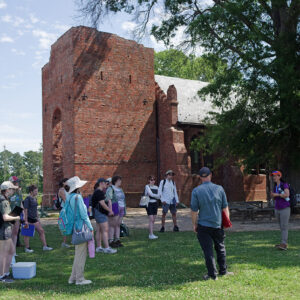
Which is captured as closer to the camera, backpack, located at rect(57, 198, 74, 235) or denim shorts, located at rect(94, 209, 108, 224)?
backpack, located at rect(57, 198, 74, 235)

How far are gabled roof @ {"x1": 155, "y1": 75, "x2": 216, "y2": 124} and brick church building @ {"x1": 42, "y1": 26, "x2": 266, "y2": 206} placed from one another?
5.5 inches

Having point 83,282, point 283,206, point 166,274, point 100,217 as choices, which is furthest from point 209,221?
point 100,217

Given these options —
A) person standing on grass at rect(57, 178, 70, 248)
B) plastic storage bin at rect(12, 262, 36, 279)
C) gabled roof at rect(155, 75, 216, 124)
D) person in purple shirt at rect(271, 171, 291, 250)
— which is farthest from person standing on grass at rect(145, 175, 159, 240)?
gabled roof at rect(155, 75, 216, 124)

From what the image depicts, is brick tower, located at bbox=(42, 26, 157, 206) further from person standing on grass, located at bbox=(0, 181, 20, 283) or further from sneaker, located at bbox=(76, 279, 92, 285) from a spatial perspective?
sneaker, located at bbox=(76, 279, 92, 285)

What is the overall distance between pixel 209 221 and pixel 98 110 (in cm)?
1956

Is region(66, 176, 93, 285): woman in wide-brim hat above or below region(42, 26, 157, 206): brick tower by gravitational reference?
below

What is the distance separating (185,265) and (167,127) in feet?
64.7

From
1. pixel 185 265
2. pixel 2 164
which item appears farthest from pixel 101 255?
pixel 2 164

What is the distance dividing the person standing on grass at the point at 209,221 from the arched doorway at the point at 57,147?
72.9 feet

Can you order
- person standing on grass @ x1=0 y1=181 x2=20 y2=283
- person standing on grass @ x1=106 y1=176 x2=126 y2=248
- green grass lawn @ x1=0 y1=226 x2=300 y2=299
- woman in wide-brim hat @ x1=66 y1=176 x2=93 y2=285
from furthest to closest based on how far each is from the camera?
1. person standing on grass @ x1=106 y1=176 x2=126 y2=248
2. person standing on grass @ x1=0 y1=181 x2=20 y2=283
3. woman in wide-brim hat @ x1=66 y1=176 x2=93 y2=285
4. green grass lawn @ x1=0 y1=226 x2=300 y2=299

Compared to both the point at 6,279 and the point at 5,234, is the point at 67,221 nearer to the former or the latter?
the point at 5,234

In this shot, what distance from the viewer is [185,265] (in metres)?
7.39

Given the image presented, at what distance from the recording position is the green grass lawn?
5.48m

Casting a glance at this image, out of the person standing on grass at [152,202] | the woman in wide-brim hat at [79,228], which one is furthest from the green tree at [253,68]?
the woman in wide-brim hat at [79,228]
